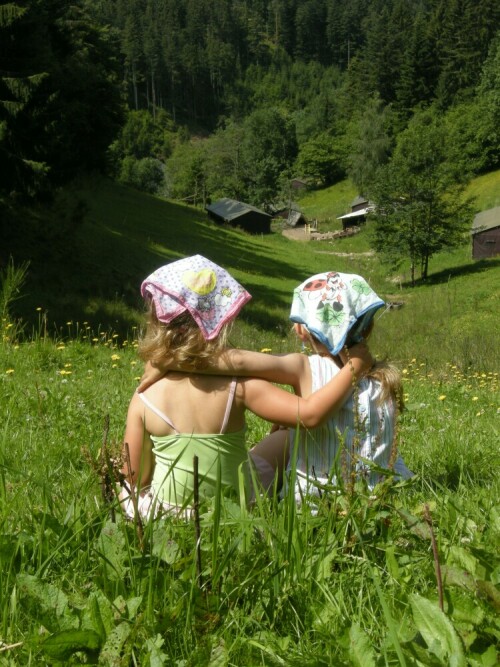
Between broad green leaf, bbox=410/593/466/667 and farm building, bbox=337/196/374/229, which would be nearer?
broad green leaf, bbox=410/593/466/667

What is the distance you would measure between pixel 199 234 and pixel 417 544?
1578 inches

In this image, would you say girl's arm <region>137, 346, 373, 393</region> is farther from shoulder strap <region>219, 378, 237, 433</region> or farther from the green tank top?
the green tank top

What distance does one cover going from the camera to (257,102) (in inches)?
6398

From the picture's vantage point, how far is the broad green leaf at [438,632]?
1321 millimetres

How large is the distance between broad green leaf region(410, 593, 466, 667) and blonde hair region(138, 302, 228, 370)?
1251 mm

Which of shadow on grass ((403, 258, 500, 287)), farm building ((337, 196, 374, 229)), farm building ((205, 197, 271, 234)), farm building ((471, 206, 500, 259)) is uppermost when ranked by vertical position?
farm building ((471, 206, 500, 259))

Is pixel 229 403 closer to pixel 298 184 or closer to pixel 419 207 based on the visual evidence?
pixel 419 207

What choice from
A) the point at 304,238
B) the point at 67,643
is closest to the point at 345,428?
the point at 67,643

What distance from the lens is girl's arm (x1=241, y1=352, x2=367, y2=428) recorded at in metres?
2.43

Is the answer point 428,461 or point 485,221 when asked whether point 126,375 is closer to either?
point 428,461

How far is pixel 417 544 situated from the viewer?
2021 mm

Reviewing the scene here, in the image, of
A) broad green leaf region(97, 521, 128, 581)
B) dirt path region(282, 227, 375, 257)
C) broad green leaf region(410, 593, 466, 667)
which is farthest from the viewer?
dirt path region(282, 227, 375, 257)

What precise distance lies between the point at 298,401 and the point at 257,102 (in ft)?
553

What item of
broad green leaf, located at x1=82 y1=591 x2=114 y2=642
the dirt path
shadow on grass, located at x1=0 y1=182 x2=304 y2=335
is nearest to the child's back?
broad green leaf, located at x1=82 y1=591 x2=114 y2=642
